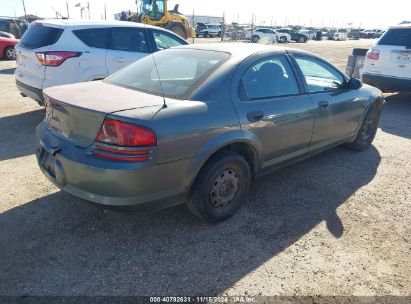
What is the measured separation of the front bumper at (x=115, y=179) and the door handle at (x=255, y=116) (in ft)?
2.49

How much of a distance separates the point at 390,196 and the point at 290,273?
6.40ft

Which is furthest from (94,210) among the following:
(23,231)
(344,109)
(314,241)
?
(344,109)

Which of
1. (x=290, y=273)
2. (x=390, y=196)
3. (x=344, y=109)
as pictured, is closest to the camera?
(x=290, y=273)

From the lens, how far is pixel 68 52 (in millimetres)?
5543

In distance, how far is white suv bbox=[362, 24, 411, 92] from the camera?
7508 mm

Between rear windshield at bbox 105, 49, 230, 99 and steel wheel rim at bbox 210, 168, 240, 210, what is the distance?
807 mm

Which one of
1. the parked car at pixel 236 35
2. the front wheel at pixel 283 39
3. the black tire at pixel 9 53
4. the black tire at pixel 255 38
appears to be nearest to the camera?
the black tire at pixel 9 53

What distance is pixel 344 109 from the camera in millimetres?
4359

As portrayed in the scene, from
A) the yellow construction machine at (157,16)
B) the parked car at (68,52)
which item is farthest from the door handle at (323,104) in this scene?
the yellow construction machine at (157,16)

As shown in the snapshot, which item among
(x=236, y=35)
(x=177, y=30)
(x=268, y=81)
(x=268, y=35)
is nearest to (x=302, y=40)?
(x=268, y=35)

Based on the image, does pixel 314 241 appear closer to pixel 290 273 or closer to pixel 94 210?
pixel 290 273

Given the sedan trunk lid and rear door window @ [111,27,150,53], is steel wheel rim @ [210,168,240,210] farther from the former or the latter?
rear door window @ [111,27,150,53]

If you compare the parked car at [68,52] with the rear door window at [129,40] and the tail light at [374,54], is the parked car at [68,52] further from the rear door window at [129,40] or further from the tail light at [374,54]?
the tail light at [374,54]

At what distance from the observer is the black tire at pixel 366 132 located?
200 inches
